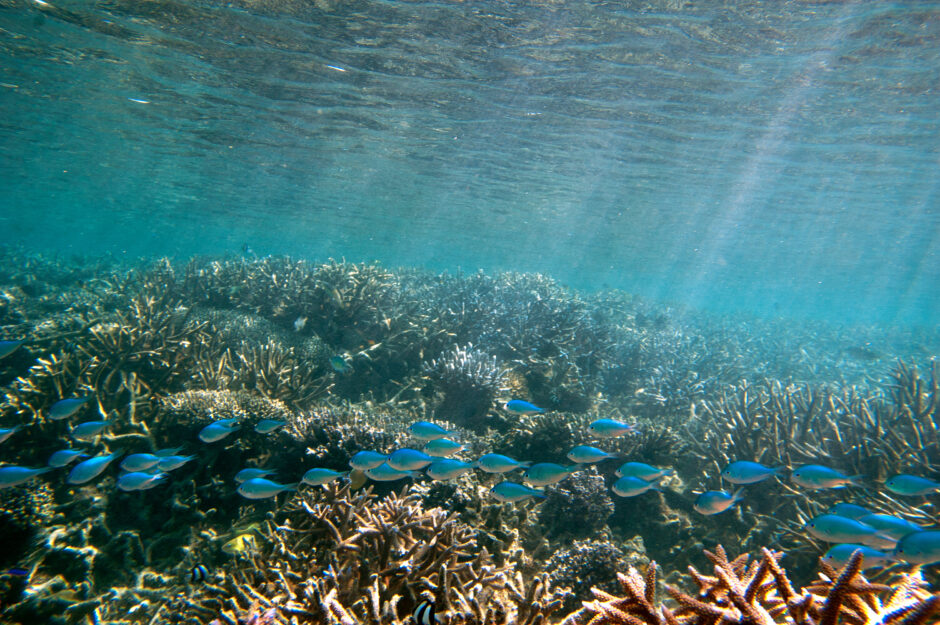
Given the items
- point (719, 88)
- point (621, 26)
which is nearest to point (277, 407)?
point (621, 26)

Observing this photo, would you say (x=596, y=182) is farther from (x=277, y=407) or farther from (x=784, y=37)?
(x=277, y=407)

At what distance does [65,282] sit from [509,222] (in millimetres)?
31945

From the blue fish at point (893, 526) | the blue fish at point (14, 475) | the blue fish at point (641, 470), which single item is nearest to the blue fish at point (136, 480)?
the blue fish at point (14, 475)

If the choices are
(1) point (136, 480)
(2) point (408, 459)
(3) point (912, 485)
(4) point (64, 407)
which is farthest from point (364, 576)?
(3) point (912, 485)

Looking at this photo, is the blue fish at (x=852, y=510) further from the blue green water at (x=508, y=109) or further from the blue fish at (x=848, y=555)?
the blue green water at (x=508, y=109)

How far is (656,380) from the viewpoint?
11.1m

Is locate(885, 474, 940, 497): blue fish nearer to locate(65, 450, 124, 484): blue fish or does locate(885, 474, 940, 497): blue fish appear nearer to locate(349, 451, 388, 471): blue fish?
locate(349, 451, 388, 471): blue fish

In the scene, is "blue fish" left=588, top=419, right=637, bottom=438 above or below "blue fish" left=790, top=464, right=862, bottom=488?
below

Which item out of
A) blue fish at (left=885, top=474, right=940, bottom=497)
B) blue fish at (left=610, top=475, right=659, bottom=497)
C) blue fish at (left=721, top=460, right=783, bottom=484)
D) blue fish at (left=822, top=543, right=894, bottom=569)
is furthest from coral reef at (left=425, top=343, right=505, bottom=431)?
blue fish at (left=885, top=474, right=940, bottom=497)

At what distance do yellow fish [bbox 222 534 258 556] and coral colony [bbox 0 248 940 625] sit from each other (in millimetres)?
37

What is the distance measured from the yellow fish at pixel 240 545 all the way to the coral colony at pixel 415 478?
37 millimetres

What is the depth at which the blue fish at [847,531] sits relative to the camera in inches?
150

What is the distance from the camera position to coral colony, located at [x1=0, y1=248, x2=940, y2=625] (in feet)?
10.2

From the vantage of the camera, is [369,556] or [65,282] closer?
[369,556]
